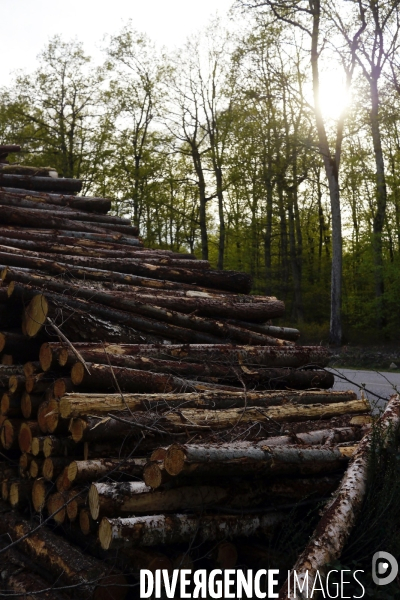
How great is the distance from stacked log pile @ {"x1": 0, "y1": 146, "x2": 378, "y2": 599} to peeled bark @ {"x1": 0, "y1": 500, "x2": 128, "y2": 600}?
0.01 m

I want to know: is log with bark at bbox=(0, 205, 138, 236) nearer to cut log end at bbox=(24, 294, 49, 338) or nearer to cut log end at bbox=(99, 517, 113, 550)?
cut log end at bbox=(24, 294, 49, 338)

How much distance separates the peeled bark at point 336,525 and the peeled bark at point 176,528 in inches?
18.8

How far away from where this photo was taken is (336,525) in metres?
3.82

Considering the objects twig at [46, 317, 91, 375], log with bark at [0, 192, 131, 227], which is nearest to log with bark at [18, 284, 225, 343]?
twig at [46, 317, 91, 375]

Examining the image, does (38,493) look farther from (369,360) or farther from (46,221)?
(369,360)

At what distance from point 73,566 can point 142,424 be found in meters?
1.03

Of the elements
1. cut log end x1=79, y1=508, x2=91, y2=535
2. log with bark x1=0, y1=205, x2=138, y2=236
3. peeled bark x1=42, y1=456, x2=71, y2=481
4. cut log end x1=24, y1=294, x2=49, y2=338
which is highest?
log with bark x1=0, y1=205, x2=138, y2=236

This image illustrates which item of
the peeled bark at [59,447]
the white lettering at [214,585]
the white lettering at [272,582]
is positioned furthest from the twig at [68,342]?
the white lettering at [272,582]

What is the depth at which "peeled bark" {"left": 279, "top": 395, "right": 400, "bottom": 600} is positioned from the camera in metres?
3.49

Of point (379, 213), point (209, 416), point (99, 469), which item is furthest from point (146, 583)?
point (379, 213)

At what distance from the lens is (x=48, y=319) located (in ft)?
17.3

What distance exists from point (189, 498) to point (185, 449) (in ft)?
1.52

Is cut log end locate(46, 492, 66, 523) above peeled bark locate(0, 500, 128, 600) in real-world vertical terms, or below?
above

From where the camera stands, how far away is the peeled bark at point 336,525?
3.49m
